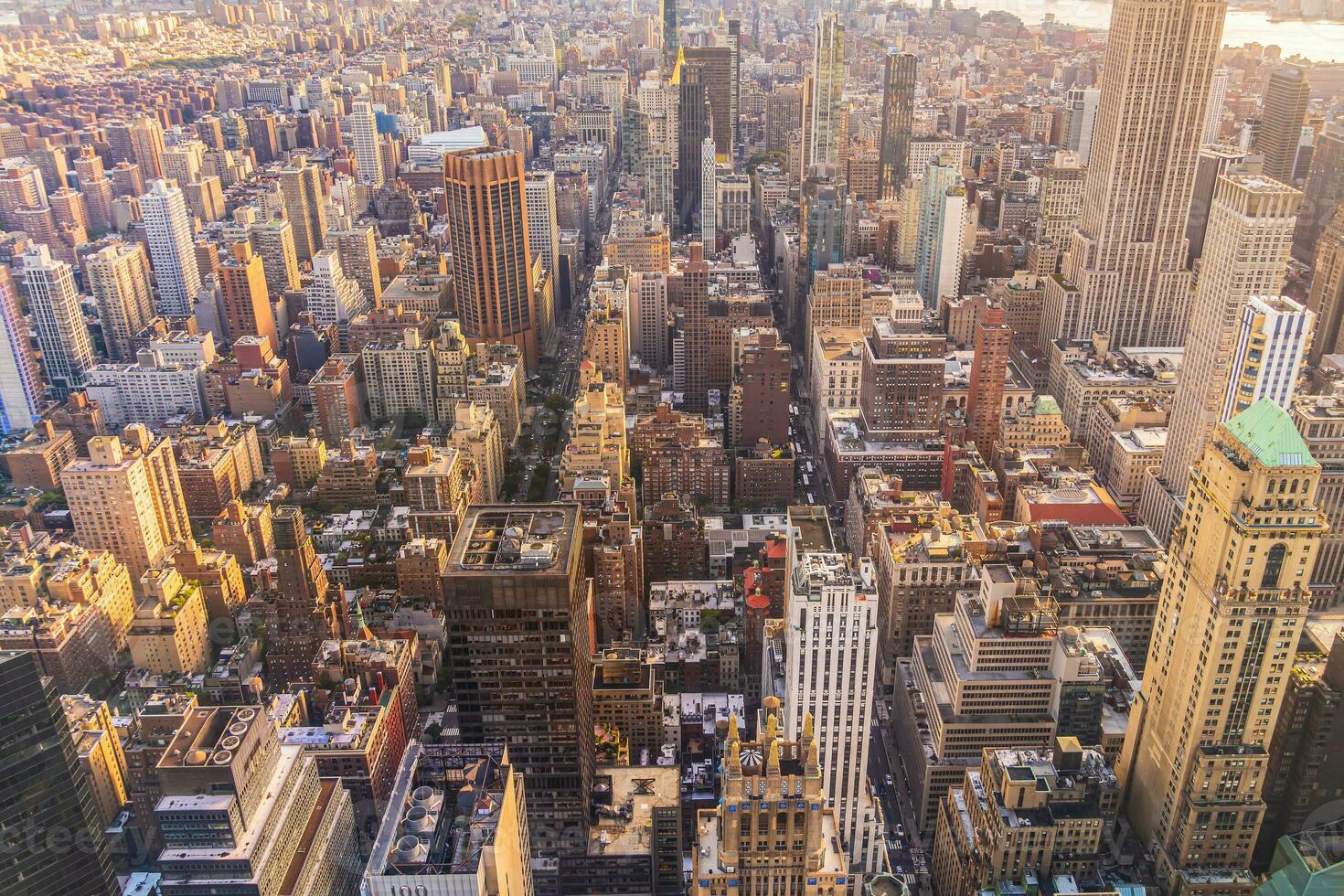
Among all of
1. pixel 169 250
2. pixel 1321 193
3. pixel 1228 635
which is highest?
pixel 1321 193

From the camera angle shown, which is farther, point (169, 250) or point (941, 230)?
point (169, 250)

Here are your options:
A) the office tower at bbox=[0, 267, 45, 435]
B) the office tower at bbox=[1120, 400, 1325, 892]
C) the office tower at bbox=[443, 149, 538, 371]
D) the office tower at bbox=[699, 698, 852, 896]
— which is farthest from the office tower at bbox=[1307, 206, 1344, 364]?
the office tower at bbox=[0, 267, 45, 435]

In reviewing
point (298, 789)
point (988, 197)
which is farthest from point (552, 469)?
point (988, 197)

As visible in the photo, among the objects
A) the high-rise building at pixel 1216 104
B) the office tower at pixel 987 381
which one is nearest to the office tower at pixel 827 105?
the high-rise building at pixel 1216 104

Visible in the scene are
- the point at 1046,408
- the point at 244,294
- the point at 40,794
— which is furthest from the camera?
the point at 244,294

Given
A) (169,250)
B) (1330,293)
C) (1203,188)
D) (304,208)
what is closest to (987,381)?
(1330,293)

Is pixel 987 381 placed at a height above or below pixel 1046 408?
above

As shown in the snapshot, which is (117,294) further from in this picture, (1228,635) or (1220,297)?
(1228,635)
